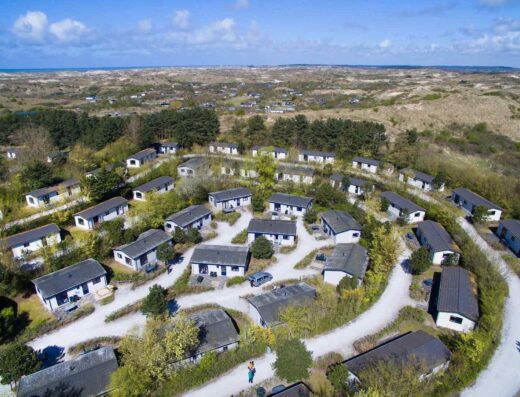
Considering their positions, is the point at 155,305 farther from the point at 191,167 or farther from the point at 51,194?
the point at 191,167

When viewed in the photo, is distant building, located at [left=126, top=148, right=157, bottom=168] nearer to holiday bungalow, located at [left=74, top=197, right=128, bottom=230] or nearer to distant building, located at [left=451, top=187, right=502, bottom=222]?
holiday bungalow, located at [left=74, top=197, right=128, bottom=230]

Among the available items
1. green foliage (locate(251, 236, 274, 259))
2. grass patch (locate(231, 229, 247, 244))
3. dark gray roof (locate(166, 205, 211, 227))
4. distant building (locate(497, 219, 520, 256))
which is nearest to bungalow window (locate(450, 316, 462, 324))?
distant building (locate(497, 219, 520, 256))

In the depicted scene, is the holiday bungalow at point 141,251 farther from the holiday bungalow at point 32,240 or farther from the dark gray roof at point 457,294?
the dark gray roof at point 457,294

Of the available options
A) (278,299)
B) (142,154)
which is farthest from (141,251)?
(142,154)

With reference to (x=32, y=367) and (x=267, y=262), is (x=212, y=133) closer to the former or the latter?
(x=267, y=262)

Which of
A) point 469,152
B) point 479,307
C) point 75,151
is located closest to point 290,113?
point 469,152
